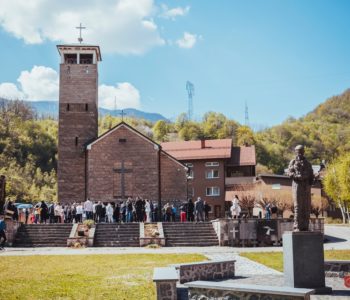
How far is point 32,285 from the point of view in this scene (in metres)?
13.0

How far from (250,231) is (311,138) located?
82281 millimetres

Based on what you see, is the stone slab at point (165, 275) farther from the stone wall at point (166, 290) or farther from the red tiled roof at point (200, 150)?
the red tiled roof at point (200, 150)

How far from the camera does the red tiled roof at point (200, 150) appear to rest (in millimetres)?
61406

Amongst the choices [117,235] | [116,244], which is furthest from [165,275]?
[117,235]

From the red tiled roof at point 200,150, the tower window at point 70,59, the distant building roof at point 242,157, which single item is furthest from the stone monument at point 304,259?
the distant building roof at point 242,157

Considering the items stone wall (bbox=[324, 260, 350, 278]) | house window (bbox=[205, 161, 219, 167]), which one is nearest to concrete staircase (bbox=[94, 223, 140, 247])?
stone wall (bbox=[324, 260, 350, 278])

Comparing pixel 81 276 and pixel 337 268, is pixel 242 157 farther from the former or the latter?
pixel 81 276

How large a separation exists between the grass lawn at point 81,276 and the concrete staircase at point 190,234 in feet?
26.3

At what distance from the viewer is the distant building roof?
62.8m

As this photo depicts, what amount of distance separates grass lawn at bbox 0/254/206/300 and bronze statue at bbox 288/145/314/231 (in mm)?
3784

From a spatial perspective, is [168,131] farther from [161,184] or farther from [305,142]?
[161,184]

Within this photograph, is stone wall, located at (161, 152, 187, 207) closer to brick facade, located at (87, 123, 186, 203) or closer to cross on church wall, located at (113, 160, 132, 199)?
brick facade, located at (87, 123, 186, 203)

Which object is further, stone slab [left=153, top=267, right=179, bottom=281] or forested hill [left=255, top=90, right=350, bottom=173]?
forested hill [left=255, top=90, right=350, bottom=173]

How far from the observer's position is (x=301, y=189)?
38.9ft
